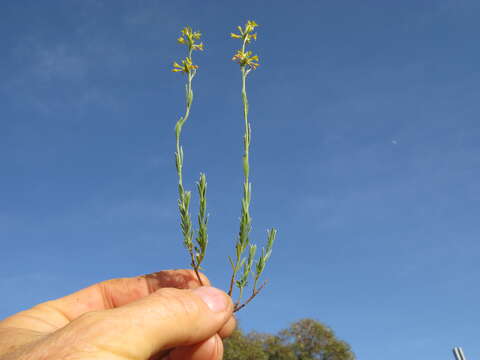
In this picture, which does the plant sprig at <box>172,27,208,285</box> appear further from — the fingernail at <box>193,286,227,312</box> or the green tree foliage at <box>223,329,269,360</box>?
the green tree foliage at <box>223,329,269,360</box>

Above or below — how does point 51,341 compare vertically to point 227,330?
below

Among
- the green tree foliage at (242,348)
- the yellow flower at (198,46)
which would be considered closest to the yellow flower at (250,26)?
the yellow flower at (198,46)

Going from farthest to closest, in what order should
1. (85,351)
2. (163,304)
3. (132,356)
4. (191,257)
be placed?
(191,257) → (163,304) → (132,356) → (85,351)

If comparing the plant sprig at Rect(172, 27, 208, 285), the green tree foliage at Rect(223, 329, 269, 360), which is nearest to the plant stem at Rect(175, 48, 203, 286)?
the plant sprig at Rect(172, 27, 208, 285)

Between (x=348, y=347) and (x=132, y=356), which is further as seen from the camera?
(x=348, y=347)

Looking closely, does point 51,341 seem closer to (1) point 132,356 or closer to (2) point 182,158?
(1) point 132,356

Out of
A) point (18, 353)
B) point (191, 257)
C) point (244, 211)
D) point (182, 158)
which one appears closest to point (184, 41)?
point (182, 158)

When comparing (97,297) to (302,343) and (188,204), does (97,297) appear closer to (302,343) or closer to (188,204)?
(188,204)
